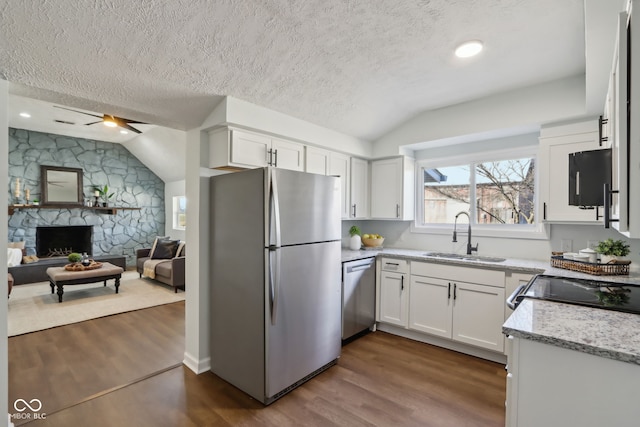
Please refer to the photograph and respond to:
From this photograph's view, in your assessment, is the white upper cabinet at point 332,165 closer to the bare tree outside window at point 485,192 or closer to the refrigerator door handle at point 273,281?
the bare tree outside window at point 485,192

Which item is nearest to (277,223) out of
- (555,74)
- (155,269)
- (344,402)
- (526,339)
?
(344,402)

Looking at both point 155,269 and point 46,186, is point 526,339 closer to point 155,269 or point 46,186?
point 155,269

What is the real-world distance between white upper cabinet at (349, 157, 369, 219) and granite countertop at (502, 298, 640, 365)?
2.46 meters

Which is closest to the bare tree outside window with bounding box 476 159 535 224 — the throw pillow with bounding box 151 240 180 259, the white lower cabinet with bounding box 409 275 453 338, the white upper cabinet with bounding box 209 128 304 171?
the white lower cabinet with bounding box 409 275 453 338

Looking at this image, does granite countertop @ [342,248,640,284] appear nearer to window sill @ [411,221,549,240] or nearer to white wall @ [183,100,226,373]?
window sill @ [411,221,549,240]

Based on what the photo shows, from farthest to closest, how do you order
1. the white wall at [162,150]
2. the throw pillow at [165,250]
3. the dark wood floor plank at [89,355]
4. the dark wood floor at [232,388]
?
the throw pillow at [165,250]
the white wall at [162,150]
the dark wood floor plank at [89,355]
the dark wood floor at [232,388]

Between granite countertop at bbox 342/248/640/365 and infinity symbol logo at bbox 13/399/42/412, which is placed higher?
granite countertop at bbox 342/248/640/365

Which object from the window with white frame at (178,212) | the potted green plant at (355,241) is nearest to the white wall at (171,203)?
the window with white frame at (178,212)

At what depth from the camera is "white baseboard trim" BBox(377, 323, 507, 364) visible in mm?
2811

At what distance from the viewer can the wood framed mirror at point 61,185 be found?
6.44 metres

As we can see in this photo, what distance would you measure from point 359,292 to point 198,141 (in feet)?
7.12

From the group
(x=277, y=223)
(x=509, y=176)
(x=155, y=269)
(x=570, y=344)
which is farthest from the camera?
(x=155, y=269)

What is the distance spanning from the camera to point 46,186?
6.45 metres

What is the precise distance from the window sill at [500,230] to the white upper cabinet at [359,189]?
0.72m
